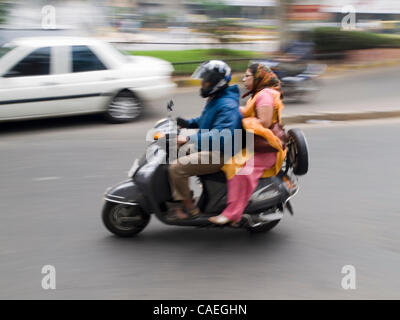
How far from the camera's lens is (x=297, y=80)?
11.6 metres

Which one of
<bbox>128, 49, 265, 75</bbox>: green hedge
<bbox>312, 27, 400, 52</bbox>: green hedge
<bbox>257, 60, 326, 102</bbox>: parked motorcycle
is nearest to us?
<bbox>257, 60, 326, 102</bbox>: parked motorcycle

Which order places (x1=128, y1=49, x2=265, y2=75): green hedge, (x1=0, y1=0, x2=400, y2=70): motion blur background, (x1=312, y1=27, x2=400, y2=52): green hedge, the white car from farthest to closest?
1. (x1=312, y1=27, x2=400, y2=52): green hedge
2. (x1=0, y1=0, x2=400, y2=70): motion blur background
3. (x1=128, y1=49, x2=265, y2=75): green hedge
4. the white car

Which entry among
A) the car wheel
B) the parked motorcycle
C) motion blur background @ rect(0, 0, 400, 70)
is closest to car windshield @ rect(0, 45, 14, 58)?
the car wheel

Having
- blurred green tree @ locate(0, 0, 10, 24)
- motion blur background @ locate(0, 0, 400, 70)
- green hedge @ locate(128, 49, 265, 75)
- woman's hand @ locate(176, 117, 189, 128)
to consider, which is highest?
motion blur background @ locate(0, 0, 400, 70)

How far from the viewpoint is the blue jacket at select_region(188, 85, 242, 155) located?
4.88 metres

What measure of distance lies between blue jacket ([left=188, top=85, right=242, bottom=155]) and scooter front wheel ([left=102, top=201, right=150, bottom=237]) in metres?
0.87

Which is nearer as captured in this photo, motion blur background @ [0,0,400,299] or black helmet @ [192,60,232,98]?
motion blur background @ [0,0,400,299]

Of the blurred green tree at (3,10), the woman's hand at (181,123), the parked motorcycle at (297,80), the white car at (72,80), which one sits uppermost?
the blurred green tree at (3,10)

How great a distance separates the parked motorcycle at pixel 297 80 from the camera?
11635 mm

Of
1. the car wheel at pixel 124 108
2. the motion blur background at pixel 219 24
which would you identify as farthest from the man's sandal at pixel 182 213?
the motion blur background at pixel 219 24

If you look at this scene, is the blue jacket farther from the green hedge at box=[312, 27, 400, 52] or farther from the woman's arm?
the green hedge at box=[312, 27, 400, 52]

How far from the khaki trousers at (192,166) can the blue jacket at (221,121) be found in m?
0.07

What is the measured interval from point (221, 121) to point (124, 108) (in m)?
5.38

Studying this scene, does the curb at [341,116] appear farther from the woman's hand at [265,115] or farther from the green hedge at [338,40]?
the green hedge at [338,40]
